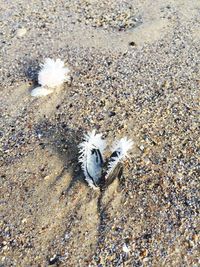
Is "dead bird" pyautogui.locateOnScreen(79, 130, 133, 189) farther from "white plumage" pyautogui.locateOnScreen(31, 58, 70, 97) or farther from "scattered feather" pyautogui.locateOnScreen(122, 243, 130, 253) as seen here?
"white plumage" pyautogui.locateOnScreen(31, 58, 70, 97)

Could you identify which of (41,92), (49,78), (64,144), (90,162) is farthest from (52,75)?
(90,162)

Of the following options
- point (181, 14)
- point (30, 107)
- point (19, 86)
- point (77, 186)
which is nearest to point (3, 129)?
point (30, 107)

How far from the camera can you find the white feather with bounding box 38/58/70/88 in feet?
9.99

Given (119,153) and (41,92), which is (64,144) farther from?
(41,92)

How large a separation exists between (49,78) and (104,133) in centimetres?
68

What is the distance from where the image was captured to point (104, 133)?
104 inches

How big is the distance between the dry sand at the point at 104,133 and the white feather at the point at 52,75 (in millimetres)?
71

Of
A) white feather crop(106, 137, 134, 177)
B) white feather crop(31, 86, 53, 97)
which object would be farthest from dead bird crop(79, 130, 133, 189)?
white feather crop(31, 86, 53, 97)

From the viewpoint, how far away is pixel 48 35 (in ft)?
12.2

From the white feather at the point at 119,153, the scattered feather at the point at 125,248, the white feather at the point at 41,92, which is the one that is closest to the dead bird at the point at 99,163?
the white feather at the point at 119,153

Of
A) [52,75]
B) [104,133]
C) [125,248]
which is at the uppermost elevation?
[52,75]

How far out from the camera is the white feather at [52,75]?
3.04 m

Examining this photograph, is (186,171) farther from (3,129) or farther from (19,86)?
(19,86)

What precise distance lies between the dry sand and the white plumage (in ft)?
0.19
